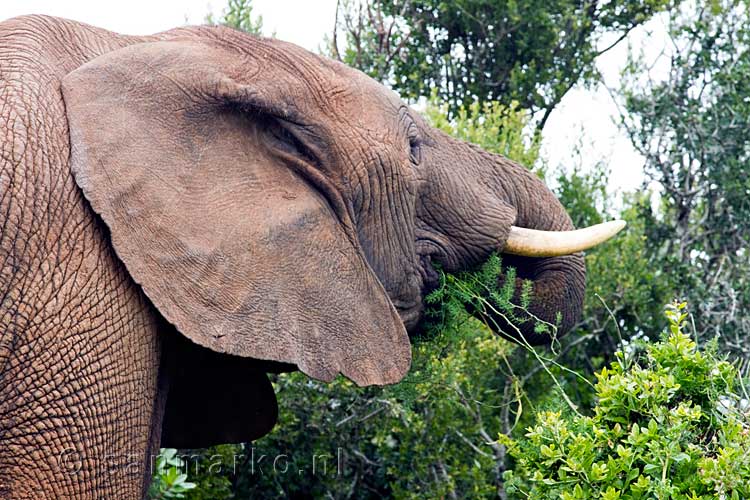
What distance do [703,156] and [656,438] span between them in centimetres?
600

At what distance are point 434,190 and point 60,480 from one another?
5.85ft

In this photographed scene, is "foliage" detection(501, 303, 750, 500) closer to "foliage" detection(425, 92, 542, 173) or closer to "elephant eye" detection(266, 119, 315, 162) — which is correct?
"elephant eye" detection(266, 119, 315, 162)

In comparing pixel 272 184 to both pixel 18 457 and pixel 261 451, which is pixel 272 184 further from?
pixel 261 451

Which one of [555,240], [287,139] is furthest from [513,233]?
[287,139]

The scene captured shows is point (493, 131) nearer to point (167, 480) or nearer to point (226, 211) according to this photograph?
point (167, 480)

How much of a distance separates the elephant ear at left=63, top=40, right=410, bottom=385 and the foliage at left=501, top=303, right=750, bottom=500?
647 mm

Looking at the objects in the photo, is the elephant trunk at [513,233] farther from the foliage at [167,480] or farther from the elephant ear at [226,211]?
the foliage at [167,480]

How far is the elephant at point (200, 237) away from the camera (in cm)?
357

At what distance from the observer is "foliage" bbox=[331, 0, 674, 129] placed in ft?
33.8

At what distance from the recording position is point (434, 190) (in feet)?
15.5

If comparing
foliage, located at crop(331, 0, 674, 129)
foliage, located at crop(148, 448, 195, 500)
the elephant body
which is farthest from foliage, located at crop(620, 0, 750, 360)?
the elephant body

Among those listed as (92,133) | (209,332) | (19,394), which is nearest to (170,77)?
(92,133)

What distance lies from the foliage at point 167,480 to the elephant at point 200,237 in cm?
166

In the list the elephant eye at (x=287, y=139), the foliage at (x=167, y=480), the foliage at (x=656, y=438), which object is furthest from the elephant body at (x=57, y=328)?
the foliage at (x=167, y=480)
